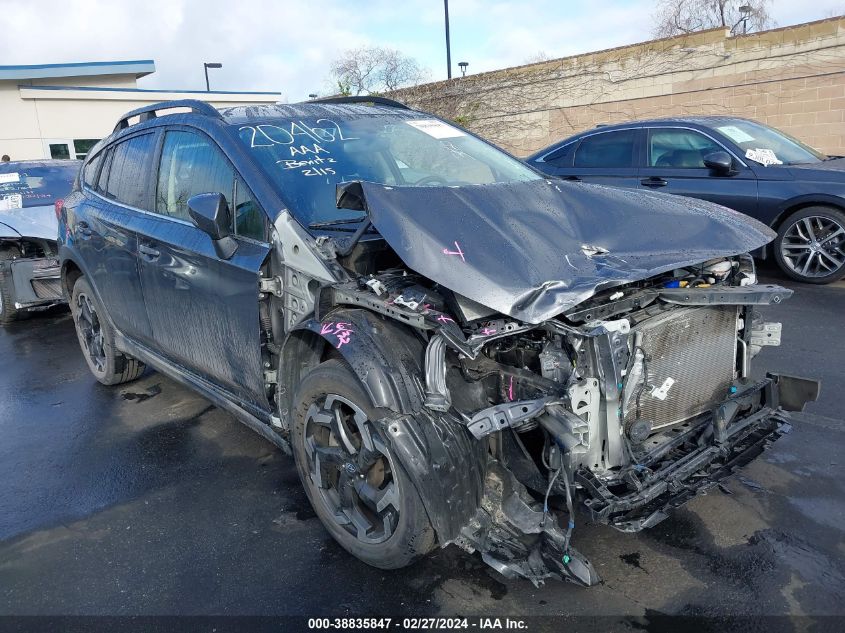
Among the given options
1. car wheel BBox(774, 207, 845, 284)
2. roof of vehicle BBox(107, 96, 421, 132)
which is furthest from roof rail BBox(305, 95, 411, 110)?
car wheel BBox(774, 207, 845, 284)

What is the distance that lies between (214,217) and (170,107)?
1484mm

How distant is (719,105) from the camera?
13.6 m

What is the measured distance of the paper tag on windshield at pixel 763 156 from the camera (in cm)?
713

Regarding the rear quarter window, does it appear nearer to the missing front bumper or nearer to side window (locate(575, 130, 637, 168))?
the missing front bumper

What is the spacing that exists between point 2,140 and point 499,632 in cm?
2660

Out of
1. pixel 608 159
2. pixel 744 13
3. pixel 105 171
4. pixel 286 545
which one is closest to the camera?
pixel 286 545

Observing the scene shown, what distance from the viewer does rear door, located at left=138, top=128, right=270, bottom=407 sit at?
10.6 ft

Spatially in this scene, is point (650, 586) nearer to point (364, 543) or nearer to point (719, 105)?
point (364, 543)

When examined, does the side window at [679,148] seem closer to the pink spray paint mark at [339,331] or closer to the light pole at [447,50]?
the pink spray paint mark at [339,331]

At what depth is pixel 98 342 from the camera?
17.8ft

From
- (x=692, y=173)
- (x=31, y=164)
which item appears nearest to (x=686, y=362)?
(x=692, y=173)

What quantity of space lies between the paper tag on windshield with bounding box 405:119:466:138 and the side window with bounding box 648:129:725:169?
412 centimetres

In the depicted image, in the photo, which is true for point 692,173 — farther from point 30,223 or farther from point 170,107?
point 30,223

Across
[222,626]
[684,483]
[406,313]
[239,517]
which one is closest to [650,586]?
[684,483]
